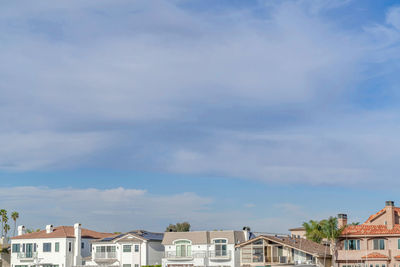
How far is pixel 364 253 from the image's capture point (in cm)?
6988

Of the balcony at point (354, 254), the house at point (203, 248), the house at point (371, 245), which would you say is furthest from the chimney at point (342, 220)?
the house at point (203, 248)

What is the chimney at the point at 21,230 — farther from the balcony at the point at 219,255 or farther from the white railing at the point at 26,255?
the balcony at the point at 219,255

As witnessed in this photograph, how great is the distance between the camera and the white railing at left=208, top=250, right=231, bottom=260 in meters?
77.6

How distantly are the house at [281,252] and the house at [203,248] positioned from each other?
7.20 feet

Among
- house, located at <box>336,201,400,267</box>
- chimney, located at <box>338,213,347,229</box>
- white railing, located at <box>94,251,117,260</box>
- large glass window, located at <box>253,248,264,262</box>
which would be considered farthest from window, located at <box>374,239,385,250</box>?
white railing, located at <box>94,251,117,260</box>

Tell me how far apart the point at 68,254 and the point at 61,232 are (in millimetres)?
3834

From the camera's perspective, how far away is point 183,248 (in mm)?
81062

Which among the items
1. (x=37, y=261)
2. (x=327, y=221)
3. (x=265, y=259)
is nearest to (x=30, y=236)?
(x=37, y=261)

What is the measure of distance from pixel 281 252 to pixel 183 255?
14748mm

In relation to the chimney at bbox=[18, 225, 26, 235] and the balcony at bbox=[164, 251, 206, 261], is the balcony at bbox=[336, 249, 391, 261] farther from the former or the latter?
the chimney at bbox=[18, 225, 26, 235]

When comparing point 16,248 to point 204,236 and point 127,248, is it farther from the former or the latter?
point 204,236

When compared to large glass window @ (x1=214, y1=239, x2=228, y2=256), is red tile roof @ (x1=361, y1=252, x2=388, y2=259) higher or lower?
lower

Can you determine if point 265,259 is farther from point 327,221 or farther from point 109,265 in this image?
point 109,265

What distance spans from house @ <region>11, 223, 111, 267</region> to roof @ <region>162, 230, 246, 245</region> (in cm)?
1715
